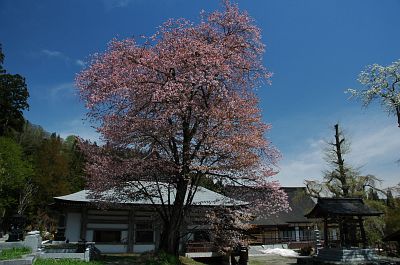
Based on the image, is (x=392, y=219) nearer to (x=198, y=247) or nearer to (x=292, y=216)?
(x=292, y=216)

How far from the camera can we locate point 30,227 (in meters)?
39.3

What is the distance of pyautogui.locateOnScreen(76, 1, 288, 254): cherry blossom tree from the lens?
14961mm

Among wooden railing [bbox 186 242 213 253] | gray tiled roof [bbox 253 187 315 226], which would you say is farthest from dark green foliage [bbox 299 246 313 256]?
wooden railing [bbox 186 242 213 253]

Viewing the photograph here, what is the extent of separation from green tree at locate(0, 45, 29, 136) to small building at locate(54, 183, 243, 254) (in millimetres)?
23081

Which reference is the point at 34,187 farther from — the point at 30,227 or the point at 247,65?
the point at 247,65

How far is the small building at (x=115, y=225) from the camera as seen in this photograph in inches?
899

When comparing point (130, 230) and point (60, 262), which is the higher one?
point (130, 230)

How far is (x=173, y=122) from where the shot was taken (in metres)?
15.9

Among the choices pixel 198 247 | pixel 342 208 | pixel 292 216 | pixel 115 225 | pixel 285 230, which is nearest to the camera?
pixel 342 208

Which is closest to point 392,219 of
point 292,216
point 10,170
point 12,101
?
point 292,216

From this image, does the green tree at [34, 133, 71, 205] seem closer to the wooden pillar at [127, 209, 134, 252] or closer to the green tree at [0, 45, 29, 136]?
the green tree at [0, 45, 29, 136]

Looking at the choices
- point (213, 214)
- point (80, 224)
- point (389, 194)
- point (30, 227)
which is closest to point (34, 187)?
point (30, 227)

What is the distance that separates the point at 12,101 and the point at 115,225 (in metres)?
28.2

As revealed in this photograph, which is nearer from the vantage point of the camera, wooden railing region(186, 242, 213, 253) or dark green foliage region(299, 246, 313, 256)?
wooden railing region(186, 242, 213, 253)
